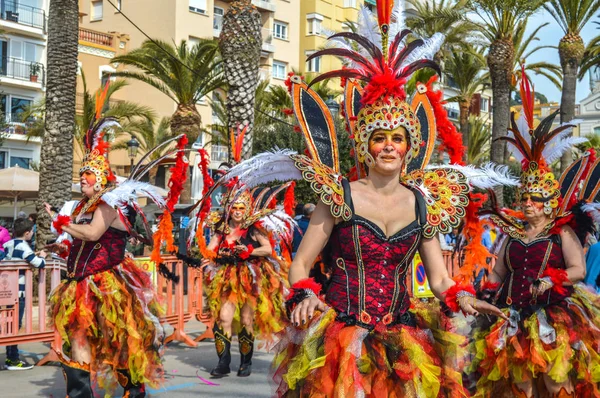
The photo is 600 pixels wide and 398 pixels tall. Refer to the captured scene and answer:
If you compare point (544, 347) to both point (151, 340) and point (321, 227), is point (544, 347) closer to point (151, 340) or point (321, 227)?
point (321, 227)

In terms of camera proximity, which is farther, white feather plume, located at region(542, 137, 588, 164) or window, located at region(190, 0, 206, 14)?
window, located at region(190, 0, 206, 14)

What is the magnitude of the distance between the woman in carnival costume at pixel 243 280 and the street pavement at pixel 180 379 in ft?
1.05

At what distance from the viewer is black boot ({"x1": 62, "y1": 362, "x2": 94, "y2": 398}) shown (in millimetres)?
6562

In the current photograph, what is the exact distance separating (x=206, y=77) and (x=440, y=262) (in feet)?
71.8

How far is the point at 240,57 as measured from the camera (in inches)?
628

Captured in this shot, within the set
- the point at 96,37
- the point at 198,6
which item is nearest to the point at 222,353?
the point at 96,37

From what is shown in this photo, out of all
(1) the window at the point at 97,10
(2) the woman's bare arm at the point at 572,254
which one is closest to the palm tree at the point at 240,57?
(2) the woman's bare arm at the point at 572,254

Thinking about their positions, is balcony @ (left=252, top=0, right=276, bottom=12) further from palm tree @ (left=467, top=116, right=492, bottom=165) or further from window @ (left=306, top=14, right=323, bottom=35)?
palm tree @ (left=467, top=116, right=492, bottom=165)

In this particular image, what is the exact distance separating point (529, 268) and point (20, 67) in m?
38.1

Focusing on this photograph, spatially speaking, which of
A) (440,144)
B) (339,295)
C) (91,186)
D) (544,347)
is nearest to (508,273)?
(544,347)

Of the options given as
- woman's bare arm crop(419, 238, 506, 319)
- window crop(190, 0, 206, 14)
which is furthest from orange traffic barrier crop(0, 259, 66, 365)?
window crop(190, 0, 206, 14)

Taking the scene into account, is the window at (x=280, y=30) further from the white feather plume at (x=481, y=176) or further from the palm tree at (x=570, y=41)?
the white feather plume at (x=481, y=176)

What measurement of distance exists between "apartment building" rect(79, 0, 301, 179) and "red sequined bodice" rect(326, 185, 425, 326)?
3616cm

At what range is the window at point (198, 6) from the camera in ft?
143
